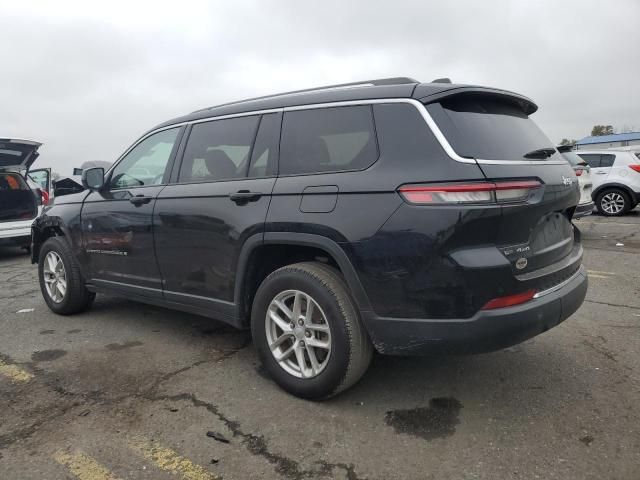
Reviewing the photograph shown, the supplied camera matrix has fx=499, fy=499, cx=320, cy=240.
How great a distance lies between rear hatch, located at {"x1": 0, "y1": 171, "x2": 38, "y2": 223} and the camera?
8.78 meters

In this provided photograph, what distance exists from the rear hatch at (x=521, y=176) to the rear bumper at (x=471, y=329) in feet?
0.45

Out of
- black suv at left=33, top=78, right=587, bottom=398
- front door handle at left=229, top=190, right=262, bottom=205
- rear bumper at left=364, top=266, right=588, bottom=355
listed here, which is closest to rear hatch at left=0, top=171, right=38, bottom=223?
black suv at left=33, top=78, right=587, bottom=398

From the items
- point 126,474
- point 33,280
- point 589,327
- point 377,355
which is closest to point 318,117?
point 377,355

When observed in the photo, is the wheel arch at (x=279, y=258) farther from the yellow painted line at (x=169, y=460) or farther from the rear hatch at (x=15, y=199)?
the rear hatch at (x=15, y=199)

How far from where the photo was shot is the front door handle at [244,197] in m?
3.21

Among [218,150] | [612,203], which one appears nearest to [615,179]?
[612,203]

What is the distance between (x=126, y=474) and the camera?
7.79 feet

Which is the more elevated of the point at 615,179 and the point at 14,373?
the point at 615,179

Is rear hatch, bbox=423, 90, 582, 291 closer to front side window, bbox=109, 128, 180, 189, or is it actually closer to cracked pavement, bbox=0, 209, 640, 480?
cracked pavement, bbox=0, 209, 640, 480

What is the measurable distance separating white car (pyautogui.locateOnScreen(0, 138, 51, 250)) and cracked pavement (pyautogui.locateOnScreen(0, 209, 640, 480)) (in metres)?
5.01

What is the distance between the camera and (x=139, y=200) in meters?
4.01

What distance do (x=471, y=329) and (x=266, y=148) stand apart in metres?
1.75

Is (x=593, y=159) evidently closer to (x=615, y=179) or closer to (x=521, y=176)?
(x=615, y=179)

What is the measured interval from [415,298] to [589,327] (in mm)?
2497
